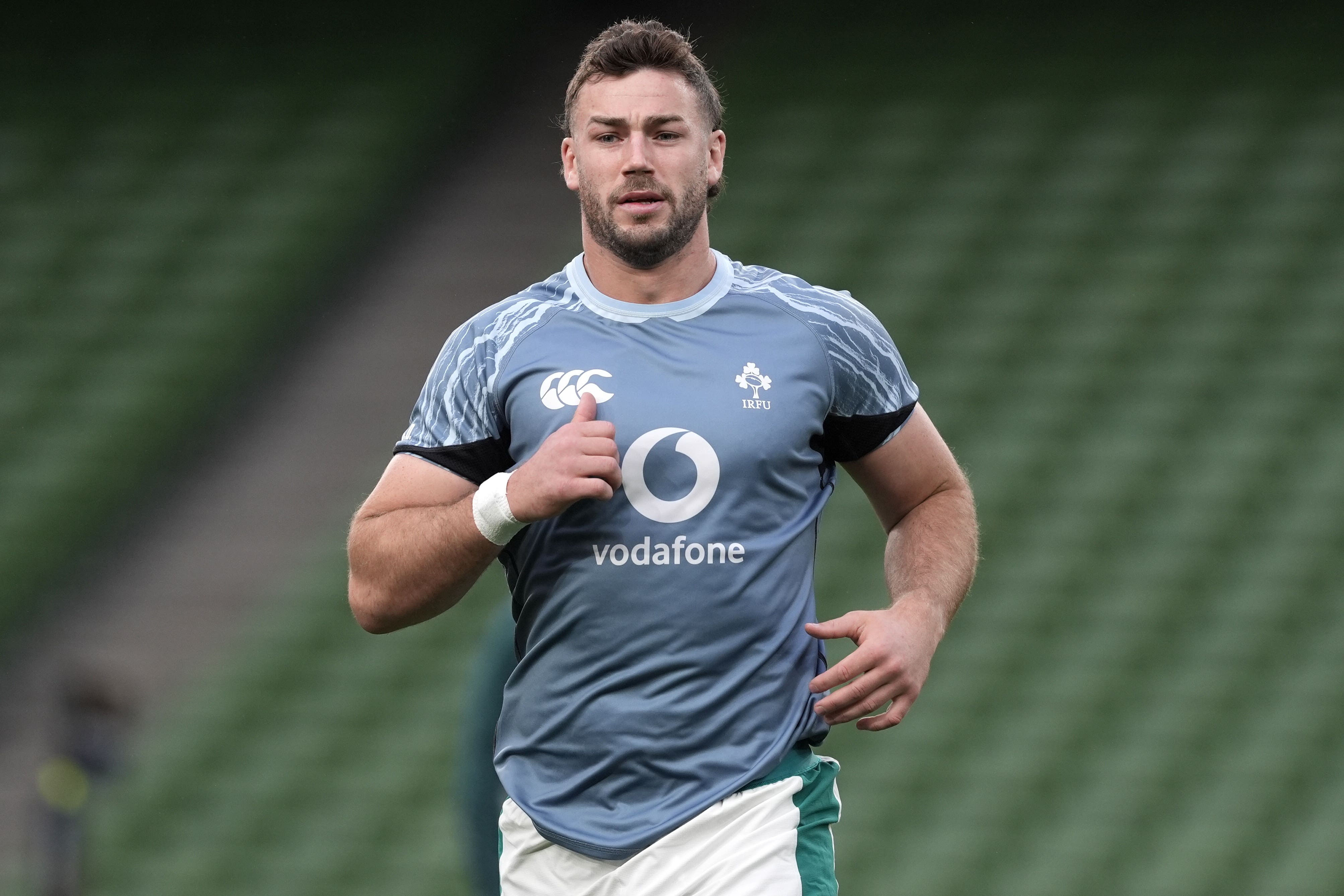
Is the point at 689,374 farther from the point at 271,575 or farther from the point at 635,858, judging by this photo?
the point at 271,575

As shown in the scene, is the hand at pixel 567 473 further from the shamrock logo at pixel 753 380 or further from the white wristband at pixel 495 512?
the shamrock logo at pixel 753 380

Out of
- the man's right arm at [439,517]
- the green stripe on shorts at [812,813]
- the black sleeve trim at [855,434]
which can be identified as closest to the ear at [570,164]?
the man's right arm at [439,517]

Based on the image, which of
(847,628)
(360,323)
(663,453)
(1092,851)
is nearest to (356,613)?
(663,453)

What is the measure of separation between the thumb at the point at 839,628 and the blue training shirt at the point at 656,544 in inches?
3.6

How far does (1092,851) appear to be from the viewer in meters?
5.66

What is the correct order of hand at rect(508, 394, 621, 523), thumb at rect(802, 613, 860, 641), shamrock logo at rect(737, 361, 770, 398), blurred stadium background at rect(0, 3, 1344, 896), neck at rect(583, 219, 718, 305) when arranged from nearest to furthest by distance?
hand at rect(508, 394, 621, 523), thumb at rect(802, 613, 860, 641), shamrock logo at rect(737, 361, 770, 398), neck at rect(583, 219, 718, 305), blurred stadium background at rect(0, 3, 1344, 896)

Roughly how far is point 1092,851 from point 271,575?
10.9ft

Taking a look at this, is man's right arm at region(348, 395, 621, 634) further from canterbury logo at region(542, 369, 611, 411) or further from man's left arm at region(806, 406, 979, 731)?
man's left arm at region(806, 406, 979, 731)

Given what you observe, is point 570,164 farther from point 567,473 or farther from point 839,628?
point 839,628

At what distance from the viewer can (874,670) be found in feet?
7.32

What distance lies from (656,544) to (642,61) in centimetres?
69

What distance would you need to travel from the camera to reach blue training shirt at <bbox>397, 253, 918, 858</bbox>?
90.1 inches

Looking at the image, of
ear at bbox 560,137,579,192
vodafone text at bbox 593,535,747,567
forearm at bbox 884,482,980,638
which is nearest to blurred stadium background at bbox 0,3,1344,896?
forearm at bbox 884,482,980,638

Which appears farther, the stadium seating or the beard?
the stadium seating
